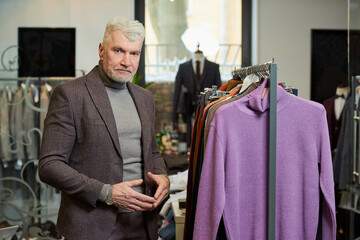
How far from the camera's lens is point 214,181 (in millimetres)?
1620

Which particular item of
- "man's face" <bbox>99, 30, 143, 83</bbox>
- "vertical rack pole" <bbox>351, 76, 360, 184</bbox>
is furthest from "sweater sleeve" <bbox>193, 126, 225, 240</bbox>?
"vertical rack pole" <bbox>351, 76, 360, 184</bbox>

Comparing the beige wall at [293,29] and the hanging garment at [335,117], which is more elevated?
the beige wall at [293,29]

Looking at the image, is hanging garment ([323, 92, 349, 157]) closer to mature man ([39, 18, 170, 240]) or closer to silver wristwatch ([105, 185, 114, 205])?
mature man ([39, 18, 170, 240])

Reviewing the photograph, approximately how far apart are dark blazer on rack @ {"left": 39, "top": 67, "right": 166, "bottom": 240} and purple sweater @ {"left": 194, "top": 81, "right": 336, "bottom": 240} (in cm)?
40

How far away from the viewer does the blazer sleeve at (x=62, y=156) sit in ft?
5.70

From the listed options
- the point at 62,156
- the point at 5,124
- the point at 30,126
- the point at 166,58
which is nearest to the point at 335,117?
the point at 166,58

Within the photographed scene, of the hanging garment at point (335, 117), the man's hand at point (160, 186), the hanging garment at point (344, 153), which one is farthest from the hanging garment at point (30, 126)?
the hanging garment at point (335, 117)

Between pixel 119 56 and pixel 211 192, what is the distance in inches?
26.4

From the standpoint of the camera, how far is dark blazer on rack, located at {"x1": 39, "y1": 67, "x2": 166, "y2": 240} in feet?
5.75

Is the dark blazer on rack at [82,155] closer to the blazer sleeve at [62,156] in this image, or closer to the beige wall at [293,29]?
the blazer sleeve at [62,156]

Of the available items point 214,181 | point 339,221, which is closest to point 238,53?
point 339,221

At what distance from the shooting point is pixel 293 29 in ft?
17.2

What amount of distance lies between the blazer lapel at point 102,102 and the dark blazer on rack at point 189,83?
3.03 metres

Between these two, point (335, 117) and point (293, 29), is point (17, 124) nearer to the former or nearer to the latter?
point (335, 117)
